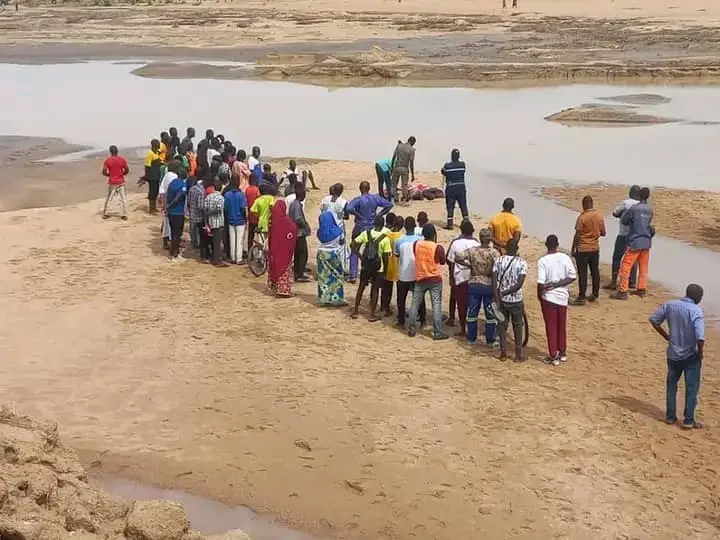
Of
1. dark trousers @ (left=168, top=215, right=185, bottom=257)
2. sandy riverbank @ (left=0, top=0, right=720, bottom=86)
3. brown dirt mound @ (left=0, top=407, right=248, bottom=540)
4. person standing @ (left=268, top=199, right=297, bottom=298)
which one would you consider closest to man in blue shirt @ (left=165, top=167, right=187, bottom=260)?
dark trousers @ (left=168, top=215, right=185, bottom=257)

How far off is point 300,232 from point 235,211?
138 cm

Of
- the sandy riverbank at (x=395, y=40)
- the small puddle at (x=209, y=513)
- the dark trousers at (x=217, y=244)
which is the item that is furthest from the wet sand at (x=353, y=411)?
the sandy riverbank at (x=395, y=40)

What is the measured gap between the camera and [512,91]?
3975 cm

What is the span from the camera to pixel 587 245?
13.7m

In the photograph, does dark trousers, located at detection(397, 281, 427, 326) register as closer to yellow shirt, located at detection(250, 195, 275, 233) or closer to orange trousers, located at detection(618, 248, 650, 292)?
yellow shirt, located at detection(250, 195, 275, 233)

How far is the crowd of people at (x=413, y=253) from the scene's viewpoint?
37.1 feet

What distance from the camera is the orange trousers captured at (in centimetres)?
1411

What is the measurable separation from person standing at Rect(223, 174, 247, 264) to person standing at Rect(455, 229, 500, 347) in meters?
4.35

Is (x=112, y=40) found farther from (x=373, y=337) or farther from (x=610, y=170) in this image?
(x=373, y=337)

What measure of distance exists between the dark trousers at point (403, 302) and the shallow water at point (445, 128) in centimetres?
448

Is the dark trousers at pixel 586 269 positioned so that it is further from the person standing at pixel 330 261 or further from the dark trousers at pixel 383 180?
the dark trousers at pixel 383 180

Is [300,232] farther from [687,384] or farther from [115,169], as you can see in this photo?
[687,384]

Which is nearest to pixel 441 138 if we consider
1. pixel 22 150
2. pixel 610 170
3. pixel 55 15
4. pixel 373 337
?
pixel 610 170

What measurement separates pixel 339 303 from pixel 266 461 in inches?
175
